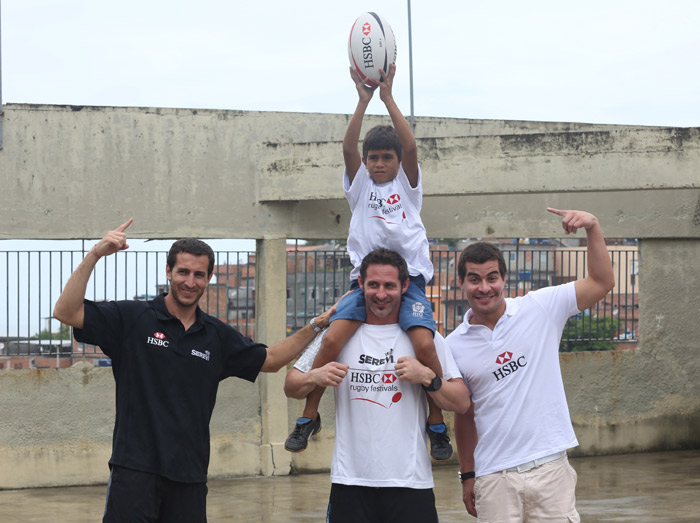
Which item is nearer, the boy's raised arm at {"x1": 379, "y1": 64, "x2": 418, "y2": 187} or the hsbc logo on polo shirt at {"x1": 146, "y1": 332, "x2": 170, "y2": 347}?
the hsbc logo on polo shirt at {"x1": 146, "y1": 332, "x2": 170, "y2": 347}

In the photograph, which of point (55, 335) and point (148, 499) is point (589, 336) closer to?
point (55, 335)

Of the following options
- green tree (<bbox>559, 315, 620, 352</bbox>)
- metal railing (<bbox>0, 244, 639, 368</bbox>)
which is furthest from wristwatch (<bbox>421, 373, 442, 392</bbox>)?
green tree (<bbox>559, 315, 620, 352</bbox>)

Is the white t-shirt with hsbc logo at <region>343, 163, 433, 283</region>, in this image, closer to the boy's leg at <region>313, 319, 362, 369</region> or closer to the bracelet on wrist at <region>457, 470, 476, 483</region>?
the boy's leg at <region>313, 319, 362, 369</region>

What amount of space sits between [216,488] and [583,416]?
14.2 ft

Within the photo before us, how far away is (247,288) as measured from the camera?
444 inches

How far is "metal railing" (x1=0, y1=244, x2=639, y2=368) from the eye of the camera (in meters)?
10.5

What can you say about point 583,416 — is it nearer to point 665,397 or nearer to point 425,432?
point 665,397

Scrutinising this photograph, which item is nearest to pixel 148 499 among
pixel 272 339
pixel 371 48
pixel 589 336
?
pixel 371 48

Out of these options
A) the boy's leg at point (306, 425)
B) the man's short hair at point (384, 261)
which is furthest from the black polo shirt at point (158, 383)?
the man's short hair at point (384, 261)

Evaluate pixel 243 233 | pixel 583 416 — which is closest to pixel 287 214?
pixel 243 233

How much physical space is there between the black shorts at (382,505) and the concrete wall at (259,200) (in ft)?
21.8

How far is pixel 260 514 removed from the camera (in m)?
8.87

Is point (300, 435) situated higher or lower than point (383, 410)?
lower

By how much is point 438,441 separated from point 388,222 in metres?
1.13
